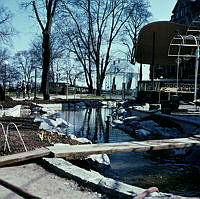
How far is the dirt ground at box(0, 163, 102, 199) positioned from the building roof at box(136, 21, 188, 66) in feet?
73.1

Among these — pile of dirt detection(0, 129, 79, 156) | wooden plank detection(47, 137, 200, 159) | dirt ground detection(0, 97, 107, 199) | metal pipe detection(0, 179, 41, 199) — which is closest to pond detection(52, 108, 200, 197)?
wooden plank detection(47, 137, 200, 159)

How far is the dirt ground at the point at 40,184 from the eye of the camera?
11.0 ft

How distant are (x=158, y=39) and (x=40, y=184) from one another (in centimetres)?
2639

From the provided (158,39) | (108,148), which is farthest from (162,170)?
(158,39)

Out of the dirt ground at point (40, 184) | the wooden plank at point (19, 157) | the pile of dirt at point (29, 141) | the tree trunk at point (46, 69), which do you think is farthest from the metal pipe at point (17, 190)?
the tree trunk at point (46, 69)

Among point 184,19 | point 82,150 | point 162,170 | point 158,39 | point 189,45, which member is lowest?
point 162,170

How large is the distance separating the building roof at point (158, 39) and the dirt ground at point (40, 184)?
73.1ft

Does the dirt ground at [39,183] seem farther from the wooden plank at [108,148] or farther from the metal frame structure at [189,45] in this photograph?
the metal frame structure at [189,45]

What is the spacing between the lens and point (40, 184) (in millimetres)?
3703

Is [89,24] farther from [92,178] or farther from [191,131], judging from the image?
[92,178]

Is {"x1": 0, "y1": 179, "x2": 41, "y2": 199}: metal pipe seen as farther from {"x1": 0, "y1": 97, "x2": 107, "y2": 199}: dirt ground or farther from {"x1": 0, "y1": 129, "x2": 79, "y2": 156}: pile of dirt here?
{"x1": 0, "y1": 129, "x2": 79, "y2": 156}: pile of dirt

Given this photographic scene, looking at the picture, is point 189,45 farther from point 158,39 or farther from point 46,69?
point 46,69

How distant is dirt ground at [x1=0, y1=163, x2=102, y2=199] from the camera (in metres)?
3.36

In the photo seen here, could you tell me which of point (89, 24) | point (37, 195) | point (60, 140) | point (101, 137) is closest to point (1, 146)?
point (60, 140)
